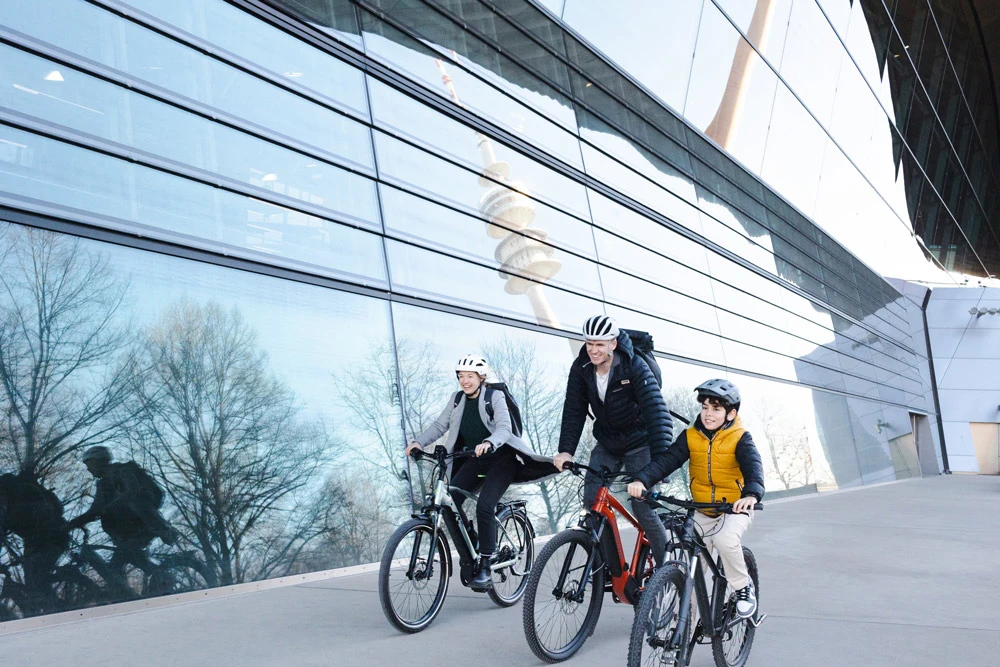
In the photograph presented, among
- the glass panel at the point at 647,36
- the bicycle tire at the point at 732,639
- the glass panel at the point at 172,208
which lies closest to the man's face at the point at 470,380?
the bicycle tire at the point at 732,639

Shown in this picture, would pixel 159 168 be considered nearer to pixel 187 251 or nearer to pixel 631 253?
pixel 187 251

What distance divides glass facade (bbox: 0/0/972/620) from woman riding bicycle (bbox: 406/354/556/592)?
6.75ft

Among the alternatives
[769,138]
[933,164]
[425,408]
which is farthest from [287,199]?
[933,164]

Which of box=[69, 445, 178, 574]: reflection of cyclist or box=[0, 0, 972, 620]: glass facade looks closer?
box=[69, 445, 178, 574]: reflection of cyclist

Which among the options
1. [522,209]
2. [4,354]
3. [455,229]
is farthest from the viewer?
[522,209]

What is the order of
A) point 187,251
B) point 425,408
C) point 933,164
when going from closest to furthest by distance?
1. point 187,251
2. point 425,408
3. point 933,164

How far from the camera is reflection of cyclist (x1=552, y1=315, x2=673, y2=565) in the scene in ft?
17.4

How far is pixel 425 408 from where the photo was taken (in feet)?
32.4

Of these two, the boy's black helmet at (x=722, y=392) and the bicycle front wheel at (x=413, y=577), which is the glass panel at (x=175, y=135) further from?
the boy's black helmet at (x=722, y=392)

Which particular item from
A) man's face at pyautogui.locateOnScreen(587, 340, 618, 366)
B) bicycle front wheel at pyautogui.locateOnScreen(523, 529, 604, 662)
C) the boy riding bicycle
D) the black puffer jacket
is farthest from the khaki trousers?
man's face at pyautogui.locateOnScreen(587, 340, 618, 366)

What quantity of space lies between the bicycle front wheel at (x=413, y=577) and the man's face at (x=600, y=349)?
1571mm

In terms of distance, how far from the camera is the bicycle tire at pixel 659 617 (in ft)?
12.5

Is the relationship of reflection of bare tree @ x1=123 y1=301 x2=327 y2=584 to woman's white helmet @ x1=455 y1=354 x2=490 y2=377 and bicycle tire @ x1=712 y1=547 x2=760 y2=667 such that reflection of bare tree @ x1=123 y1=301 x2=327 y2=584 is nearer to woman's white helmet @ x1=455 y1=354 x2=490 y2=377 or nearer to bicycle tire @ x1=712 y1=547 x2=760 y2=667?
woman's white helmet @ x1=455 y1=354 x2=490 y2=377

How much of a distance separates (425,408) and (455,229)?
2824mm
